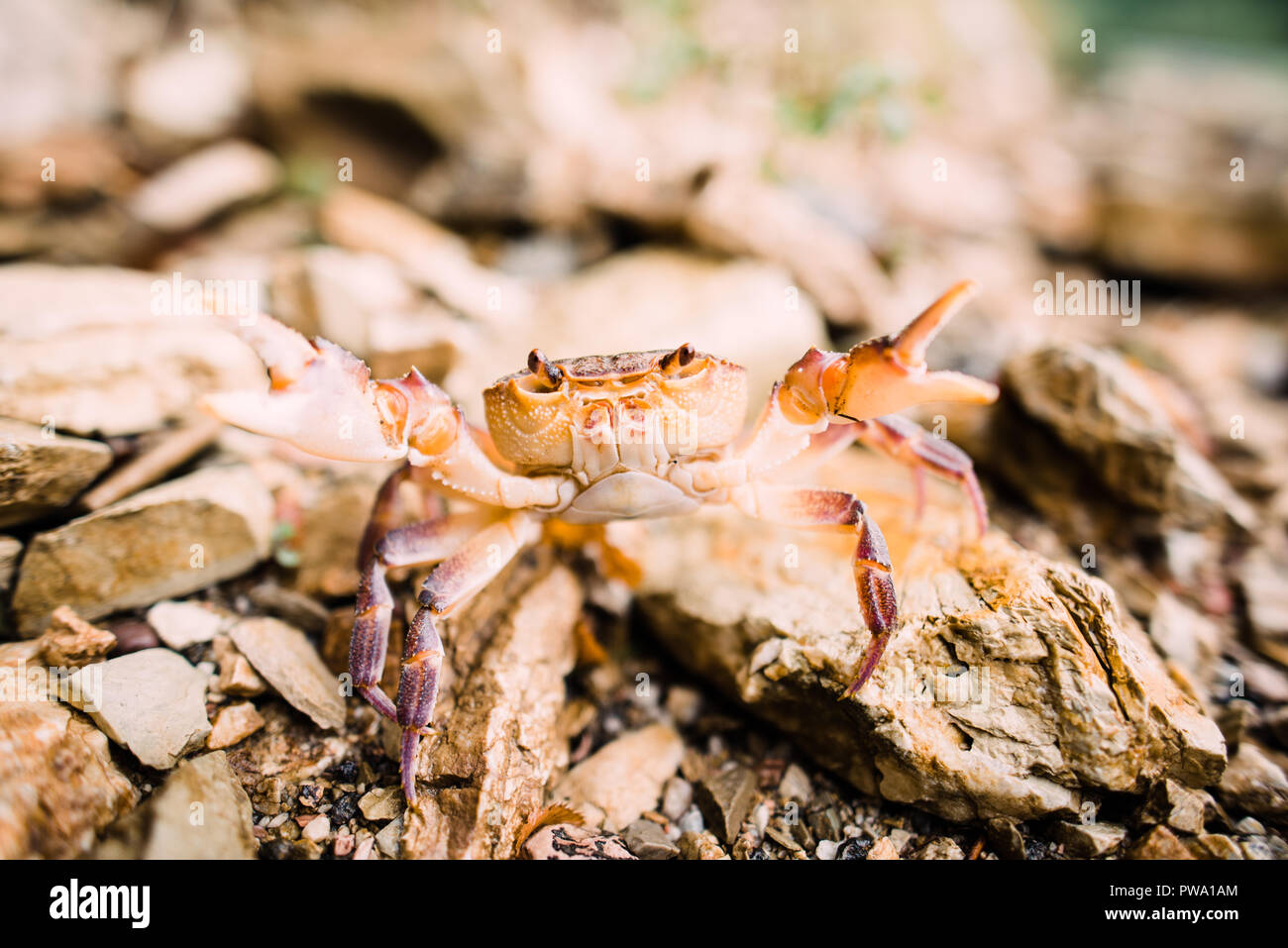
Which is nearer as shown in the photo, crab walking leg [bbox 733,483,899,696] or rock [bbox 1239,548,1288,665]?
crab walking leg [bbox 733,483,899,696]

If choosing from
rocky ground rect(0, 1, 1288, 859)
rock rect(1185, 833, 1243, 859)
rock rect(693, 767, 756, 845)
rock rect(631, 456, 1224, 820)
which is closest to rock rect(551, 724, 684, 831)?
rocky ground rect(0, 1, 1288, 859)

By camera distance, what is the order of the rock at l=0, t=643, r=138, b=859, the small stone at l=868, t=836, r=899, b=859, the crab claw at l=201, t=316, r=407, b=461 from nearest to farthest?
the rock at l=0, t=643, r=138, b=859
the crab claw at l=201, t=316, r=407, b=461
the small stone at l=868, t=836, r=899, b=859

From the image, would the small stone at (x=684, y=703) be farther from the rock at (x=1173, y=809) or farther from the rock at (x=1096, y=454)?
the rock at (x=1096, y=454)

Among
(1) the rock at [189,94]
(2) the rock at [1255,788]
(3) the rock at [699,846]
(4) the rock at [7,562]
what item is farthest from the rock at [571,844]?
(1) the rock at [189,94]

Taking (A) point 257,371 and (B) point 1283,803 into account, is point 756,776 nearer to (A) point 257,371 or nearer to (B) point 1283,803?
(B) point 1283,803

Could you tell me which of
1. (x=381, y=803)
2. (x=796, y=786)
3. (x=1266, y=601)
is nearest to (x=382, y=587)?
(x=381, y=803)

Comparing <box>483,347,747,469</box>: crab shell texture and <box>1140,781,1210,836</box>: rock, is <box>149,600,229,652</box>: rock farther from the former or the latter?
<box>1140,781,1210,836</box>: rock
